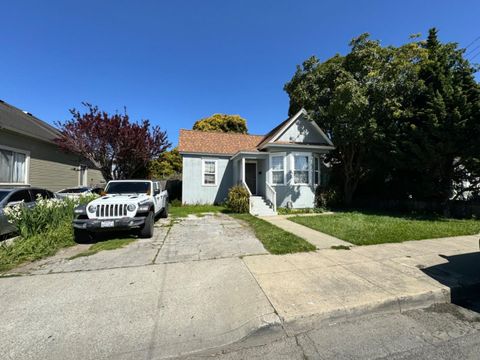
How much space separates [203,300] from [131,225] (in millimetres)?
4085

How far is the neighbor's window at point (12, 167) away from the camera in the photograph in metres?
11.4

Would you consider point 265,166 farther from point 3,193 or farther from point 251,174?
point 3,193

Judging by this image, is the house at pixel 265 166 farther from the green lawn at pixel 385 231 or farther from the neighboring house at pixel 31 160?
the neighboring house at pixel 31 160

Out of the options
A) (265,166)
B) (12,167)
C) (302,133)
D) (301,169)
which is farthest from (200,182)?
(12,167)

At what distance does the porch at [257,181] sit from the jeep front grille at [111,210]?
7306 mm

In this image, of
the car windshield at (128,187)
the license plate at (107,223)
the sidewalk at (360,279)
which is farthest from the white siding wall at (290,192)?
the license plate at (107,223)

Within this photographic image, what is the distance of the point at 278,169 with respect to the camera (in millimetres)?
14938

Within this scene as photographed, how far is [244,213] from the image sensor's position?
42.4ft

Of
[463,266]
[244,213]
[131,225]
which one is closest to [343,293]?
[463,266]

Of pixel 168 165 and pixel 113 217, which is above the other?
pixel 168 165

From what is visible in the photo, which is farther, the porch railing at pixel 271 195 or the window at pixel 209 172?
the window at pixel 209 172

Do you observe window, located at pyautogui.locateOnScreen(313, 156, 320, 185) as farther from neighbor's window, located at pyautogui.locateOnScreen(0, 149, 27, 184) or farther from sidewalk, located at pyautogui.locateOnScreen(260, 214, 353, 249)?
neighbor's window, located at pyautogui.locateOnScreen(0, 149, 27, 184)

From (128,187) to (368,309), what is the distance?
823 cm

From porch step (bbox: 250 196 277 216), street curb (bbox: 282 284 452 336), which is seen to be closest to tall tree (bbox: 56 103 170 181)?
porch step (bbox: 250 196 277 216)
